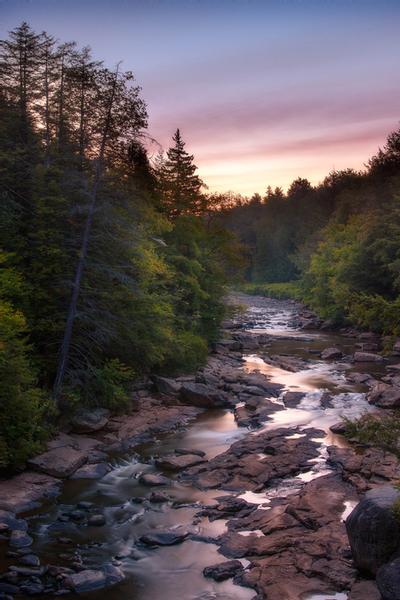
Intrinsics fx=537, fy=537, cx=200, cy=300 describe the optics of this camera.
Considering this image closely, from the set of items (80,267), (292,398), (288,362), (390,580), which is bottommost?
(292,398)

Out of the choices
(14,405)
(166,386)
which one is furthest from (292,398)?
(14,405)

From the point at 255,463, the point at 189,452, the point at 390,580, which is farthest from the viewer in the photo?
the point at 189,452

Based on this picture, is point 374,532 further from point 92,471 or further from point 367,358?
point 367,358

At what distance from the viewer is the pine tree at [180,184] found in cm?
3562

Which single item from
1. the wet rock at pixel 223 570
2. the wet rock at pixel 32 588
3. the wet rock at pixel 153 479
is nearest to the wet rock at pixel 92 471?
the wet rock at pixel 153 479

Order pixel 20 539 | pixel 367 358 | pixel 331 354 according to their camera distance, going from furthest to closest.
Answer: pixel 331 354
pixel 367 358
pixel 20 539

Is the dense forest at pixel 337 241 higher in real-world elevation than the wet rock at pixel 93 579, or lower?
higher

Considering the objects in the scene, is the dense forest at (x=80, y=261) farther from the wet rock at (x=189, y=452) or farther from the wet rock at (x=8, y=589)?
the wet rock at (x=8, y=589)

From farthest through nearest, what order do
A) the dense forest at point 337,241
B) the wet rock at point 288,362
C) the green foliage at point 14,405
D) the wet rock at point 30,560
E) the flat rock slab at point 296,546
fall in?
the dense forest at point 337,241 → the wet rock at point 288,362 → the green foliage at point 14,405 → the wet rock at point 30,560 → the flat rock slab at point 296,546

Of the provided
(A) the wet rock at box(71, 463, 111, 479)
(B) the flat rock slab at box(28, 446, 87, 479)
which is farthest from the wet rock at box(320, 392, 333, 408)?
(B) the flat rock slab at box(28, 446, 87, 479)

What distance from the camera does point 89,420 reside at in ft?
63.2

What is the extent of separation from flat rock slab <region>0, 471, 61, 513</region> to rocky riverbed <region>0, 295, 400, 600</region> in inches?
1.9

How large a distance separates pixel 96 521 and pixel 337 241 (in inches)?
2138

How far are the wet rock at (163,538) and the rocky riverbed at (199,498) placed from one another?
1.3 inches
